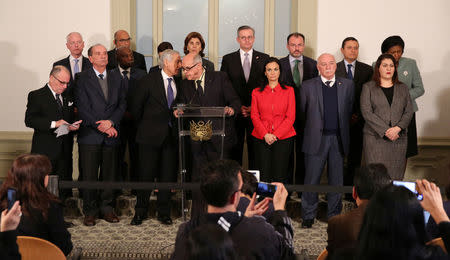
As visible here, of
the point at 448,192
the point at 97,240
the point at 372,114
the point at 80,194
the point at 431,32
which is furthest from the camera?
the point at 431,32

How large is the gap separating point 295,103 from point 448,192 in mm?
2894

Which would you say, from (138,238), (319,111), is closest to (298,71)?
(319,111)

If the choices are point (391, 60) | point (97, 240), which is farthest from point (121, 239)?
point (391, 60)

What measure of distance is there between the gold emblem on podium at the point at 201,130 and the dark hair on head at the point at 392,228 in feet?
9.80

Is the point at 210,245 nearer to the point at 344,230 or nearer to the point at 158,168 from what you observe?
the point at 344,230

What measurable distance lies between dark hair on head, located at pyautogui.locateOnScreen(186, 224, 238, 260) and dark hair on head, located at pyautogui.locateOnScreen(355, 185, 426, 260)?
486mm

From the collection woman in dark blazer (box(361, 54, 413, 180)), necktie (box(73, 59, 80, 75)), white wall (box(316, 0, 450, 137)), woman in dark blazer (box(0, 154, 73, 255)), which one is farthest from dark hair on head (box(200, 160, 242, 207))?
white wall (box(316, 0, 450, 137))

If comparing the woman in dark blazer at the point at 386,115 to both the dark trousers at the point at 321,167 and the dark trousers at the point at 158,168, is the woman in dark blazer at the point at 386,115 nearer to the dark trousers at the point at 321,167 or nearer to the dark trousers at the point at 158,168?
the dark trousers at the point at 321,167

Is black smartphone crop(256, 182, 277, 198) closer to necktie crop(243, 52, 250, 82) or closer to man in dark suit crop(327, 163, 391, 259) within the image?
man in dark suit crop(327, 163, 391, 259)

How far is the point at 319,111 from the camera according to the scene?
558cm

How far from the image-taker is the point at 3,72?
701cm

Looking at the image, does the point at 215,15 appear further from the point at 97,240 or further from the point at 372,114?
the point at 97,240

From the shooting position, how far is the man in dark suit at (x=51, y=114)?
18.0 ft

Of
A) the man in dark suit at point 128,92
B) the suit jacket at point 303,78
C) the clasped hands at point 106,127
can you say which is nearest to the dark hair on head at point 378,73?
the suit jacket at point 303,78
